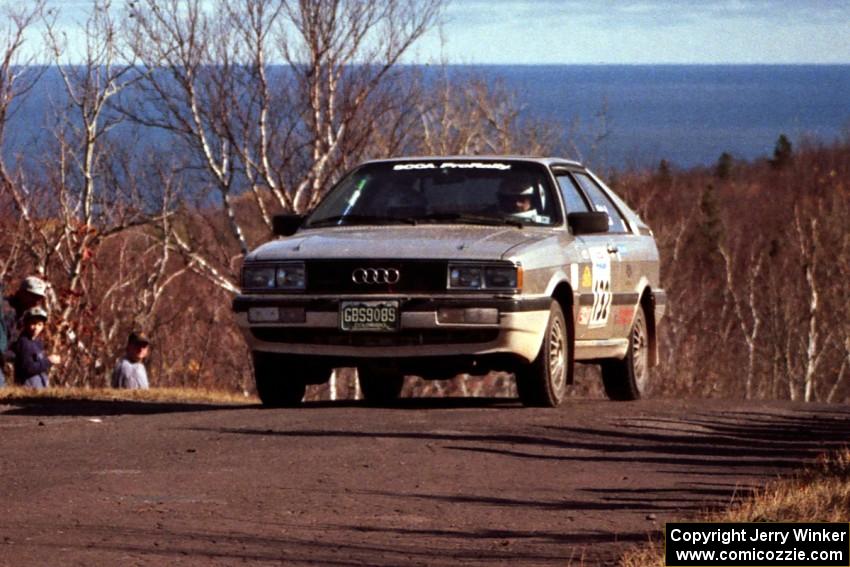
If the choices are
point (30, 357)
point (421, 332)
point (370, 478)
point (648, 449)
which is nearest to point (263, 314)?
point (421, 332)

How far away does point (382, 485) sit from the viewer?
861 cm

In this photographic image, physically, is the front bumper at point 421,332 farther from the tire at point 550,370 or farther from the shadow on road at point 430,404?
the shadow on road at point 430,404

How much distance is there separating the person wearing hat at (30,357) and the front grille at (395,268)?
4.05 meters

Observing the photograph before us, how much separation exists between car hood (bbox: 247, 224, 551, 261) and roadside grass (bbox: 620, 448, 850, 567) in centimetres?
335

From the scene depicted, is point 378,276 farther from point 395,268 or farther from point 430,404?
point 430,404

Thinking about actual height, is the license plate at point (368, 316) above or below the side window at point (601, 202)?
below

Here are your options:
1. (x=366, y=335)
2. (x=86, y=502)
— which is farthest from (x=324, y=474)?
Result: (x=366, y=335)

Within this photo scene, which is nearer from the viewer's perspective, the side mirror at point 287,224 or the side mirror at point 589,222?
the side mirror at point 589,222

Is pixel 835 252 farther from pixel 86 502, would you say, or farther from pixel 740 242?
pixel 86 502

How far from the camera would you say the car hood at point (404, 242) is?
38.8 ft

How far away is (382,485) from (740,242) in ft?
329

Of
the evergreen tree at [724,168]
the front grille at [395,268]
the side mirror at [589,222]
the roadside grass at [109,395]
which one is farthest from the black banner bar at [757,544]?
the evergreen tree at [724,168]

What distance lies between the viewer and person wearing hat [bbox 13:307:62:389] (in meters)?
15.2

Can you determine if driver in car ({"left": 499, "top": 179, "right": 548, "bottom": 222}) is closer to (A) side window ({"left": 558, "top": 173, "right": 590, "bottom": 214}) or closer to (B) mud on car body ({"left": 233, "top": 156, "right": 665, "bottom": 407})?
(B) mud on car body ({"left": 233, "top": 156, "right": 665, "bottom": 407})
